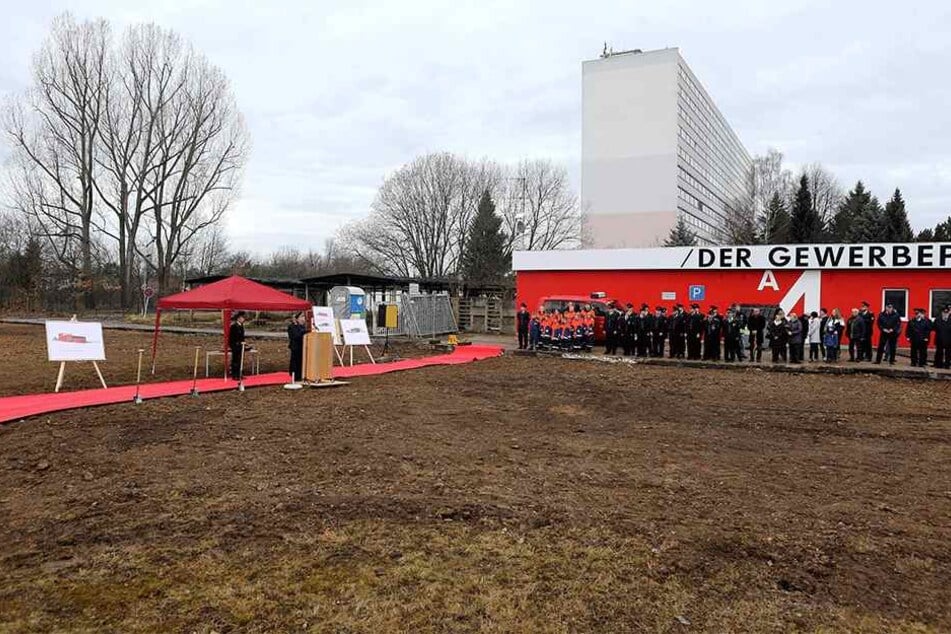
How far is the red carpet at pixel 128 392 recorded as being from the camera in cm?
988

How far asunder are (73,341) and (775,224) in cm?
4670

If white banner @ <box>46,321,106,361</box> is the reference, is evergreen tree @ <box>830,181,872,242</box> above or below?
above

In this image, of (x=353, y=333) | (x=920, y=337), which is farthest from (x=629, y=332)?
(x=353, y=333)

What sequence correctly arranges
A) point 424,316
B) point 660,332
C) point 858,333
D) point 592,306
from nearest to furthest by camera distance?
1. point 858,333
2. point 660,332
3. point 592,306
4. point 424,316

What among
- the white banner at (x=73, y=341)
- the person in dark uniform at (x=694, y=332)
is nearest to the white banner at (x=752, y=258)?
the person in dark uniform at (x=694, y=332)

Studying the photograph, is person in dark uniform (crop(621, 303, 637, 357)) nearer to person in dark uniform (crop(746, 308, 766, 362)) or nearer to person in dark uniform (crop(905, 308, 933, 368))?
person in dark uniform (crop(746, 308, 766, 362))

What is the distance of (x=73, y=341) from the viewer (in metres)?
12.6

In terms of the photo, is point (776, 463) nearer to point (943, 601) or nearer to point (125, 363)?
point (943, 601)

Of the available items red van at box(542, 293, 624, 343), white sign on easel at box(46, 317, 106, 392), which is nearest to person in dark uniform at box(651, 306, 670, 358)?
red van at box(542, 293, 624, 343)

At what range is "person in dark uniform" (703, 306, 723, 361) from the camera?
17.1 m

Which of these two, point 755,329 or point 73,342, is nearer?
point 73,342

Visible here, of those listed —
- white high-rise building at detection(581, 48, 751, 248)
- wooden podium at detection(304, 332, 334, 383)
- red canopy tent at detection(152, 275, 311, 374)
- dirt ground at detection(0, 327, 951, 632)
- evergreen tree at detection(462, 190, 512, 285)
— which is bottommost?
dirt ground at detection(0, 327, 951, 632)

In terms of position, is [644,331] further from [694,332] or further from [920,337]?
[920,337]

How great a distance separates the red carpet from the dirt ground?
0.72 m
